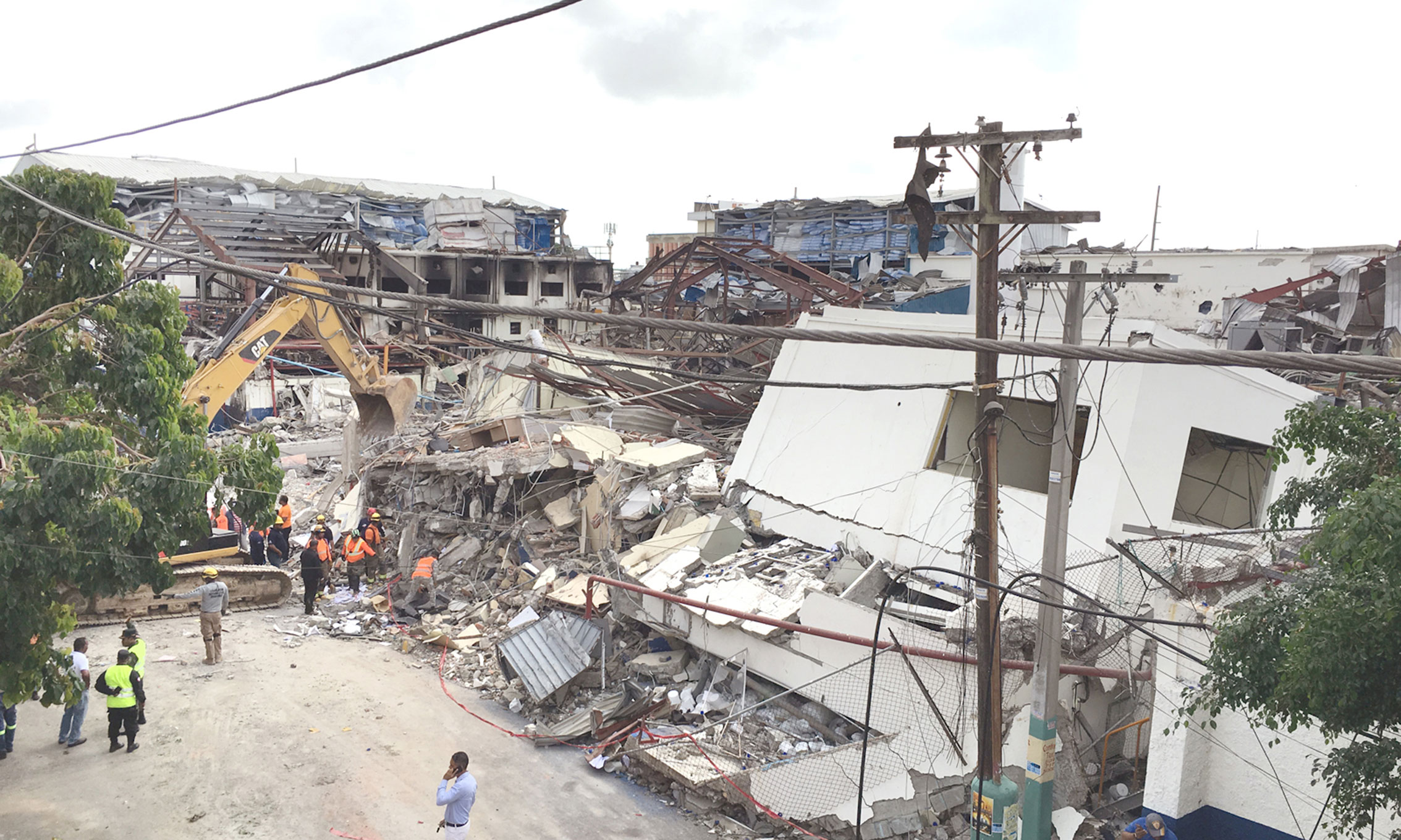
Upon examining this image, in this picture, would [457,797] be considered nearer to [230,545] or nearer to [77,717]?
[77,717]

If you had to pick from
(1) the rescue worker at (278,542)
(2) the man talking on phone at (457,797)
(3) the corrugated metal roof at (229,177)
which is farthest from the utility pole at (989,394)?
(3) the corrugated metal roof at (229,177)

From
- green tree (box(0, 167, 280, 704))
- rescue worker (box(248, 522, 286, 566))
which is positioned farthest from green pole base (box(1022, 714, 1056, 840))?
rescue worker (box(248, 522, 286, 566))

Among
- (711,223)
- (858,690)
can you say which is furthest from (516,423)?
(711,223)

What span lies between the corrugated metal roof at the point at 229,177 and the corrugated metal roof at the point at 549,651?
30.2 m

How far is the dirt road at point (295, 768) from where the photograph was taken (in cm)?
845

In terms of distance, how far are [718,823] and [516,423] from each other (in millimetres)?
8672

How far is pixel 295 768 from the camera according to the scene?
9.35 meters

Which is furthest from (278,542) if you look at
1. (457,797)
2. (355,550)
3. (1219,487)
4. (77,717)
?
(1219,487)

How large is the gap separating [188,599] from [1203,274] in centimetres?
2648

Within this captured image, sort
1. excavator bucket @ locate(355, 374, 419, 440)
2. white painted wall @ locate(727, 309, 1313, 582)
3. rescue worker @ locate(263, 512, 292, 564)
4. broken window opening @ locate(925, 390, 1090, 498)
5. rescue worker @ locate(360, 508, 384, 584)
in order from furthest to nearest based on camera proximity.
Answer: excavator bucket @ locate(355, 374, 419, 440) < rescue worker @ locate(263, 512, 292, 564) < rescue worker @ locate(360, 508, 384, 584) < broken window opening @ locate(925, 390, 1090, 498) < white painted wall @ locate(727, 309, 1313, 582)

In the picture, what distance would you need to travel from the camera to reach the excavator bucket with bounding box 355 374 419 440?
59.4 feet

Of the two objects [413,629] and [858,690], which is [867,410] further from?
[413,629]

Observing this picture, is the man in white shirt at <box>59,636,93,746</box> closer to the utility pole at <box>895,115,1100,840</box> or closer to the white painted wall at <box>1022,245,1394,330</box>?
the utility pole at <box>895,115,1100,840</box>

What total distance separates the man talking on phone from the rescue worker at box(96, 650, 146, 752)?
4.03m
